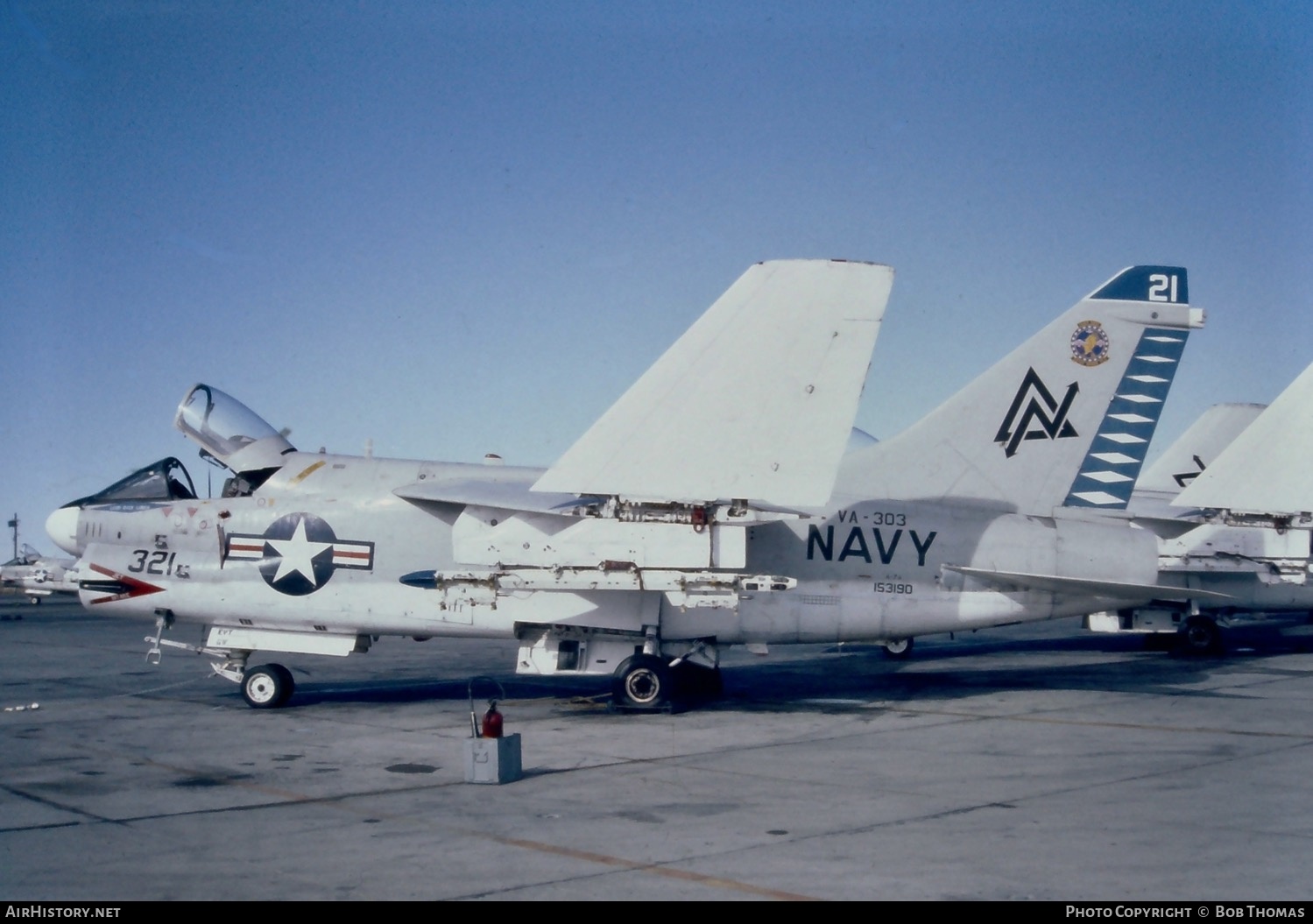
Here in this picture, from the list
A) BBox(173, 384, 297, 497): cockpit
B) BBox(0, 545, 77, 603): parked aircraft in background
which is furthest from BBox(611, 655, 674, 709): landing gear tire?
BBox(0, 545, 77, 603): parked aircraft in background

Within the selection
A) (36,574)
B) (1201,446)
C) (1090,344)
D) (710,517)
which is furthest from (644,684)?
(36,574)

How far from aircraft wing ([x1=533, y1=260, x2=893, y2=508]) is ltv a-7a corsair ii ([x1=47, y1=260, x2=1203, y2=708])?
0.07ft

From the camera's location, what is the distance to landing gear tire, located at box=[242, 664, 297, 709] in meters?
14.9

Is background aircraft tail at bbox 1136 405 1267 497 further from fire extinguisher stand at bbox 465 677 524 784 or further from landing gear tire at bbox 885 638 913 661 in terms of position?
fire extinguisher stand at bbox 465 677 524 784

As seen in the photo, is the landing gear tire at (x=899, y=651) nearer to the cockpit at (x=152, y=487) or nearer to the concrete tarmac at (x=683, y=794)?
the concrete tarmac at (x=683, y=794)

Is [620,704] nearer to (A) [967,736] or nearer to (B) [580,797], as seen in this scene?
(A) [967,736]

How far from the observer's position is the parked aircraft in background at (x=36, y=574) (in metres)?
40.8

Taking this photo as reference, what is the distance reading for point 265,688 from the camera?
14883mm

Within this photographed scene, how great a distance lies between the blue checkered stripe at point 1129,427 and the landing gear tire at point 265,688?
10.9 m

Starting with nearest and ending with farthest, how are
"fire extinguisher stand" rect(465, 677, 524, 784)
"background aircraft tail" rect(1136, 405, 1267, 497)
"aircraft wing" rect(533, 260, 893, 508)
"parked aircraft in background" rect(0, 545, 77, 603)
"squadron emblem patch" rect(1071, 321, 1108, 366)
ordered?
"fire extinguisher stand" rect(465, 677, 524, 784), "aircraft wing" rect(533, 260, 893, 508), "squadron emblem patch" rect(1071, 321, 1108, 366), "background aircraft tail" rect(1136, 405, 1267, 497), "parked aircraft in background" rect(0, 545, 77, 603)

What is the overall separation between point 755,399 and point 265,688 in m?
7.55

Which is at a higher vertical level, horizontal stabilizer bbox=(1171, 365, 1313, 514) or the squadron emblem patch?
the squadron emblem patch

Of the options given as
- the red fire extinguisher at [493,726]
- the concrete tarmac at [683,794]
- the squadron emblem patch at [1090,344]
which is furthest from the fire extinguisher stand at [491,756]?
the squadron emblem patch at [1090,344]
